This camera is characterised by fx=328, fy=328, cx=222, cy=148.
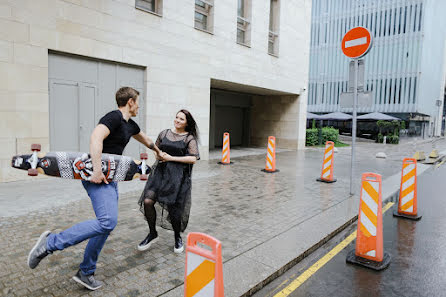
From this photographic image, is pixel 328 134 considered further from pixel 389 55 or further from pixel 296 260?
pixel 389 55

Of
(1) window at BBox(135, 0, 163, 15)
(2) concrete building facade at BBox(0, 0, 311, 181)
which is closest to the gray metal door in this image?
(2) concrete building facade at BBox(0, 0, 311, 181)

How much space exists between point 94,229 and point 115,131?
35.8 inches

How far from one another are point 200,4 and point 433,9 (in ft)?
150

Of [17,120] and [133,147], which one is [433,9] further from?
[17,120]

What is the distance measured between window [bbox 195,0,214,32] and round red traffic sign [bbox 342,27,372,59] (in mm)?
6971

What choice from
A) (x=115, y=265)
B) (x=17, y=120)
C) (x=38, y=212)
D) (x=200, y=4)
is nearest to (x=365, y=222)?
(x=115, y=265)

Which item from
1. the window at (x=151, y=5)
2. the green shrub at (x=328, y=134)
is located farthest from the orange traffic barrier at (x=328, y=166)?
the green shrub at (x=328, y=134)

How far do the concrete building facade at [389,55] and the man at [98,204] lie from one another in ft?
154

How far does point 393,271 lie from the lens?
12.7 feet

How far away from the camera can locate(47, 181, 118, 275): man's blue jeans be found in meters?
2.93

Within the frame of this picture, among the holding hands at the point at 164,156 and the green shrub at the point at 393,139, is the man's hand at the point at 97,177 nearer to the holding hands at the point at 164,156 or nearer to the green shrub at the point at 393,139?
the holding hands at the point at 164,156

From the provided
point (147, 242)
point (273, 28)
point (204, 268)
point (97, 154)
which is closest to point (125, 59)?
point (147, 242)

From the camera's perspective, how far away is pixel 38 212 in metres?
5.47

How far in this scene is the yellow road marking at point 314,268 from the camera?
3393 millimetres
